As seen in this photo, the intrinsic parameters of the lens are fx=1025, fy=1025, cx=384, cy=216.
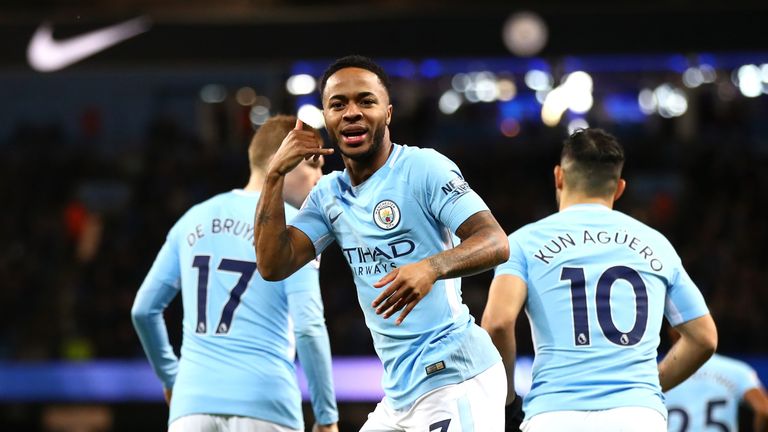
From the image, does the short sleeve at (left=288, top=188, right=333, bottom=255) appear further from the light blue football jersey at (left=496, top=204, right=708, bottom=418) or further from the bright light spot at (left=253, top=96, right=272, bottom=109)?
the bright light spot at (left=253, top=96, right=272, bottom=109)

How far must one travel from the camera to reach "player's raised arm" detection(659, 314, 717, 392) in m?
4.10

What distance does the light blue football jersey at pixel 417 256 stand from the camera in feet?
11.2

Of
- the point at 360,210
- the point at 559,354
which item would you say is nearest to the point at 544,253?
the point at 559,354

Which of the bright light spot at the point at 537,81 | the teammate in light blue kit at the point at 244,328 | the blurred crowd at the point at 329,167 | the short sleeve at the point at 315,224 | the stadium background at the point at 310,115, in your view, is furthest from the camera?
the bright light spot at the point at 537,81

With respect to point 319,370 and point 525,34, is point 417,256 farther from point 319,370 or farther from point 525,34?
point 525,34

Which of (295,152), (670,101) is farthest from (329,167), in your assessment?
(295,152)

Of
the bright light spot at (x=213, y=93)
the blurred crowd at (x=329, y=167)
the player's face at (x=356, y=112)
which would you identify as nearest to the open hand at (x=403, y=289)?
the player's face at (x=356, y=112)

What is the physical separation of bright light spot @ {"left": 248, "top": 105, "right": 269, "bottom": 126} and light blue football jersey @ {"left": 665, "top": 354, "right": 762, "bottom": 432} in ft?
44.1

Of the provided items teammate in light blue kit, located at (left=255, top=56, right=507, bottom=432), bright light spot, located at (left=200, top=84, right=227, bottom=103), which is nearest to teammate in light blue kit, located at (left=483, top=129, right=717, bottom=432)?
teammate in light blue kit, located at (left=255, top=56, right=507, bottom=432)

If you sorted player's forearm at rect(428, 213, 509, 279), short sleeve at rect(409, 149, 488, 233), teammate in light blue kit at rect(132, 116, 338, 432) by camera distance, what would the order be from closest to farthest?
player's forearm at rect(428, 213, 509, 279) < short sleeve at rect(409, 149, 488, 233) < teammate in light blue kit at rect(132, 116, 338, 432)

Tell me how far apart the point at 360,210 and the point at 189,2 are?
45.7 ft

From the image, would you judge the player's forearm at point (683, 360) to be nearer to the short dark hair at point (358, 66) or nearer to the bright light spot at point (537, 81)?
the short dark hair at point (358, 66)

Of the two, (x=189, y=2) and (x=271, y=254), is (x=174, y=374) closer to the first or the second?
(x=271, y=254)

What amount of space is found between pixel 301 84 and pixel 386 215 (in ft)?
47.3
